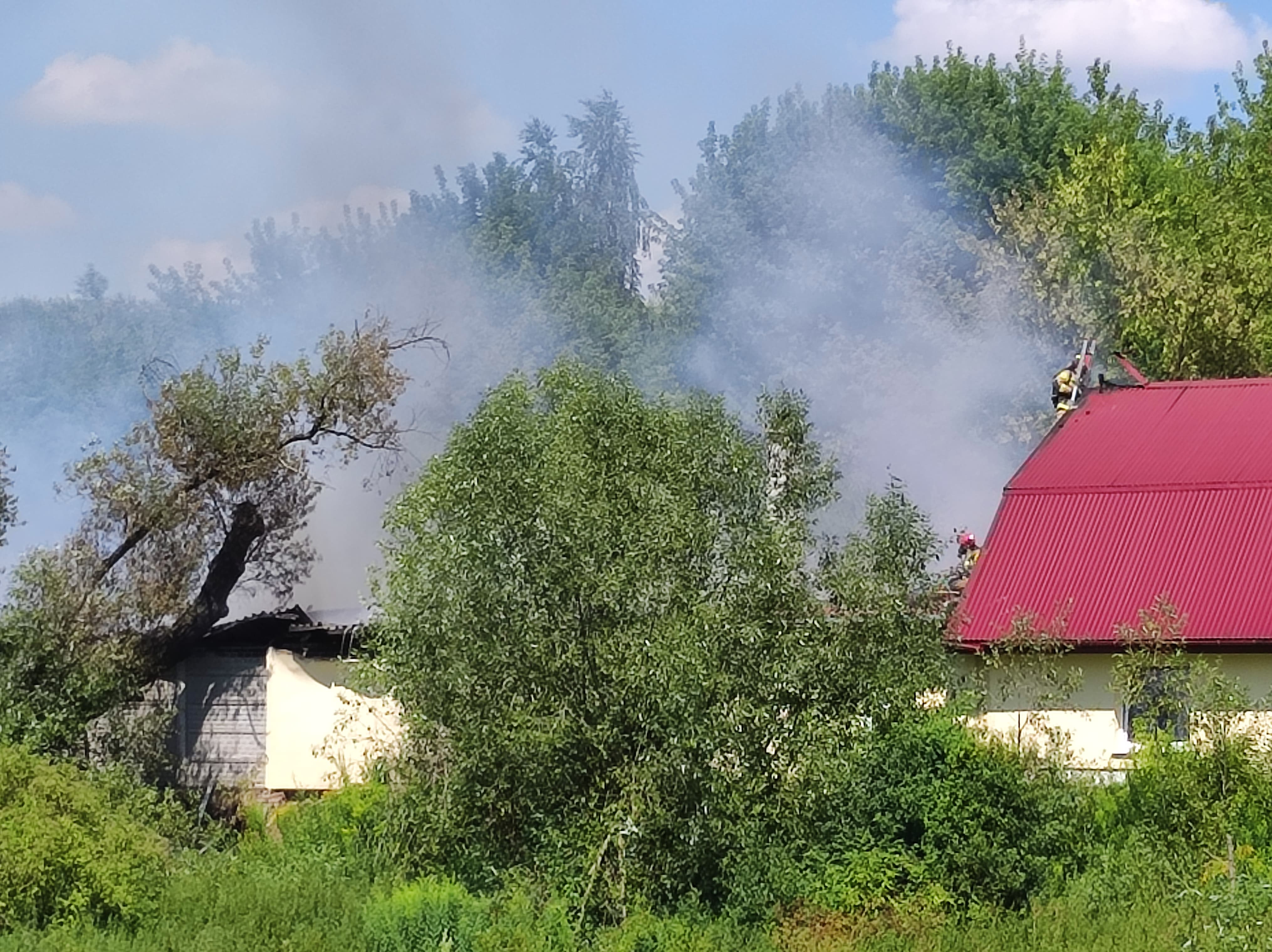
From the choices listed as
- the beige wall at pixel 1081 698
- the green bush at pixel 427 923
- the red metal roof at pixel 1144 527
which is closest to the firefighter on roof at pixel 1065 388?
the red metal roof at pixel 1144 527

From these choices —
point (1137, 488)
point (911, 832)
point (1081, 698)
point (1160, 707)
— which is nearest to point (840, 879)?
point (911, 832)

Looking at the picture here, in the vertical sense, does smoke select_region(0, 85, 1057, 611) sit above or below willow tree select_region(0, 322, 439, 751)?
above

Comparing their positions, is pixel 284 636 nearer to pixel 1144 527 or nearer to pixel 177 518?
pixel 177 518

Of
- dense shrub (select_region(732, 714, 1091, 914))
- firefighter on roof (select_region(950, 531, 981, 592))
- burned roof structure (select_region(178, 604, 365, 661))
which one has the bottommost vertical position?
dense shrub (select_region(732, 714, 1091, 914))

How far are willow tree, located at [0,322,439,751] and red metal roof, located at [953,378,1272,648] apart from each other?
7347 mm

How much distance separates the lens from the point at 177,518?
19.5 metres

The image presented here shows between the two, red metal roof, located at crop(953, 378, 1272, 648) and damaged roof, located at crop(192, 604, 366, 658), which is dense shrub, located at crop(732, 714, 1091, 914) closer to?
red metal roof, located at crop(953, 378, 1272, 648)

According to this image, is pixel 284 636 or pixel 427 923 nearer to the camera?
pixel 427 923

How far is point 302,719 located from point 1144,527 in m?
9.56

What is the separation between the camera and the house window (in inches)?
A: 634

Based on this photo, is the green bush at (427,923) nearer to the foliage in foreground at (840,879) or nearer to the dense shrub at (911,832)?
the foliage in foreground at (840,879)

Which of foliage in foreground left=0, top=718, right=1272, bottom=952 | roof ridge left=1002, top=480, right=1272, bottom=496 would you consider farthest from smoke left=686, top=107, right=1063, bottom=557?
foliage in foreground left=0, top=718, right=1272, bottom=952

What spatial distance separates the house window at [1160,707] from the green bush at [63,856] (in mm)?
8927

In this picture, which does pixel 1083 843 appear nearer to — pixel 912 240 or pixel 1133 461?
pixel 1133 461
